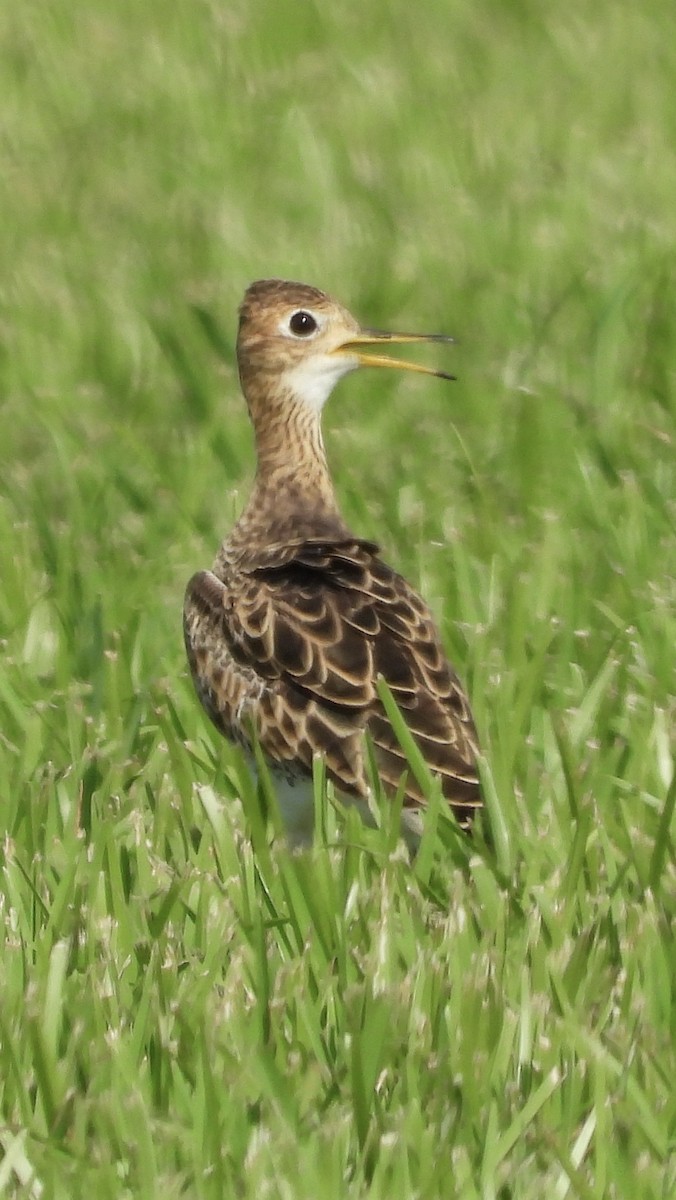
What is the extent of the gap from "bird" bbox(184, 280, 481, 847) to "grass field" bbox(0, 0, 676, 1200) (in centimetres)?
14

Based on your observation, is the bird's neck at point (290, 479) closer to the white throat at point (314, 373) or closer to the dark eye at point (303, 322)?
the white throat at point (314, 373)

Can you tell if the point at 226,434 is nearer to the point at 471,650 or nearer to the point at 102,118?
the point at 471,650

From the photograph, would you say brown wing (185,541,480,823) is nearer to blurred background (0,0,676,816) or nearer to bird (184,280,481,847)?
bird (184,280,481,847)

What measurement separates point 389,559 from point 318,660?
1.59m

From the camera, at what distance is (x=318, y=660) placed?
494cm

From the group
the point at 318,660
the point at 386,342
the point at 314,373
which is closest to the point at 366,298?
the point at 314,373

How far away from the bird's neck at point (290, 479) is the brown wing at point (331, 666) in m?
0.38

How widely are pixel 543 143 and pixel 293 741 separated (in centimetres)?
629

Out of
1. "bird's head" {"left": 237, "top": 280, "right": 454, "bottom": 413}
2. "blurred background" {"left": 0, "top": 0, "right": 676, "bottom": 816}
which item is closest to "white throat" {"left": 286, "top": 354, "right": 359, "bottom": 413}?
"bird's head" {"left": 237, "top": 280, "right": 454, "bottom": 413}

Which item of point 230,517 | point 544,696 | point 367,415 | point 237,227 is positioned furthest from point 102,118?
point 544,696

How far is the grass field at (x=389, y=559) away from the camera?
3746 mm

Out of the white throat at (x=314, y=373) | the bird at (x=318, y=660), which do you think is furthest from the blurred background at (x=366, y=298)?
the white throat at (x=314, y=373)

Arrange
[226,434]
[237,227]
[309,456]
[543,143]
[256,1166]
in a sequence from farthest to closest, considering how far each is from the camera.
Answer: [543,143] → [237,227] → [226,434] → [309,456] → [256,1166]

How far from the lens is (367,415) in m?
7.73
